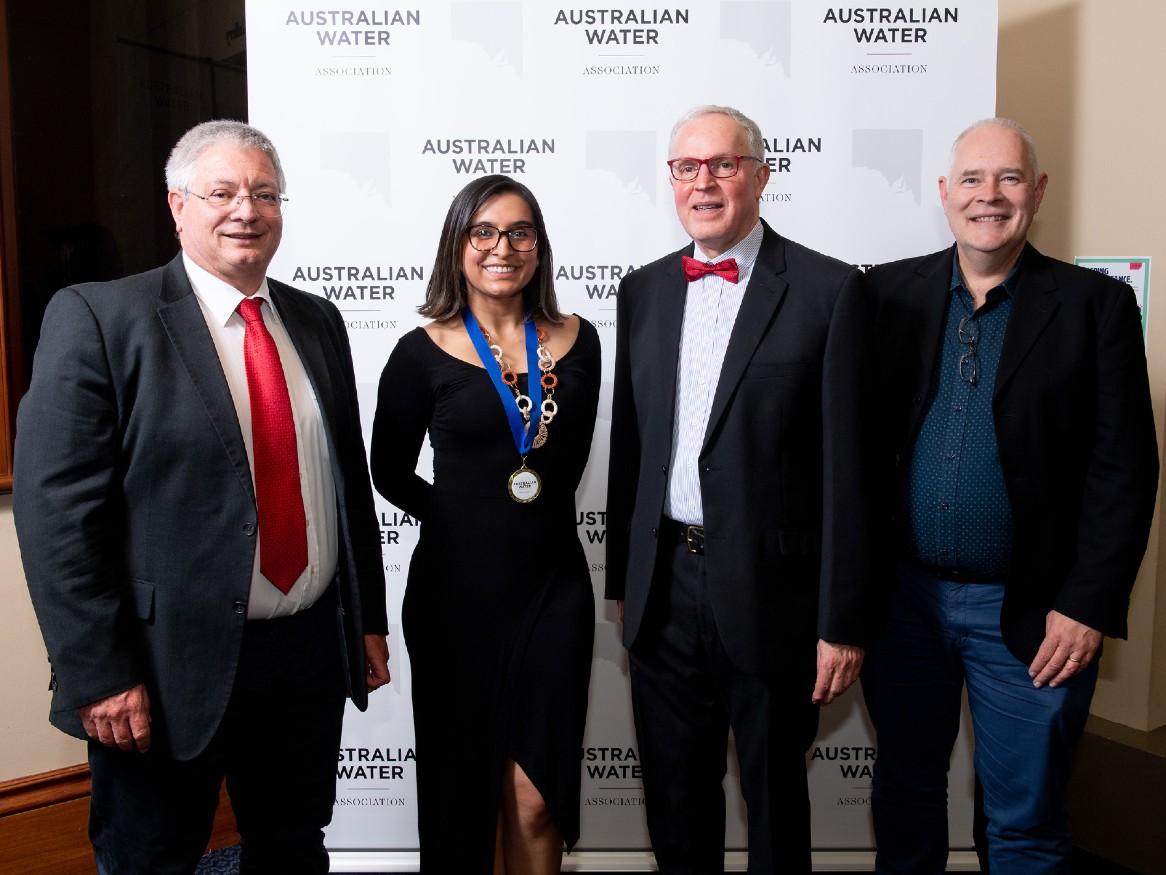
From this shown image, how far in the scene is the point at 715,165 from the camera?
6.68 ft

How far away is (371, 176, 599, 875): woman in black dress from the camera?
2.12 metres

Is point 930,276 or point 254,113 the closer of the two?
point 930,276

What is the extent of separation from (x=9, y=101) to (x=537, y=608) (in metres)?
2.32

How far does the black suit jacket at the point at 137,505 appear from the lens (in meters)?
1.60

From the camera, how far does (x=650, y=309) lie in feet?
7.20

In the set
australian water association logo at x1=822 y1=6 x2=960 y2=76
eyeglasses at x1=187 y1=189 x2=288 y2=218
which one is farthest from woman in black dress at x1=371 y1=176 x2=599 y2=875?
australian water association logo at x1=822 y1=6 x2=960 y2=76

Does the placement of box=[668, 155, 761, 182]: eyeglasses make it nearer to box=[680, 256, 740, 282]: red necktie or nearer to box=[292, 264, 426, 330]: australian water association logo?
box=[680, 256, 740, 282]: red necktie

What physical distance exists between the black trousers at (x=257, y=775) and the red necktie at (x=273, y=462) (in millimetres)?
133

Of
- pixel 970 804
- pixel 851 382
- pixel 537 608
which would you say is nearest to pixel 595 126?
pixel 851 382

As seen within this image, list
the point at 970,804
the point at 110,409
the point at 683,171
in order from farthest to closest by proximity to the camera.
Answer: the point at 970,804 < the point at 683,171 < the point at 110,409

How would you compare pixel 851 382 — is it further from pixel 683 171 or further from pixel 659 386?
pixel 683 171

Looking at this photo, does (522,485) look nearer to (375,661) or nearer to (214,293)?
(375,661)

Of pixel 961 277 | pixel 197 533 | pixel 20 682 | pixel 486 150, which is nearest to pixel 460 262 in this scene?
pixel 486 150

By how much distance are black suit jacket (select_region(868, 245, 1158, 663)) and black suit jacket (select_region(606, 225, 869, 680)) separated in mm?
368
